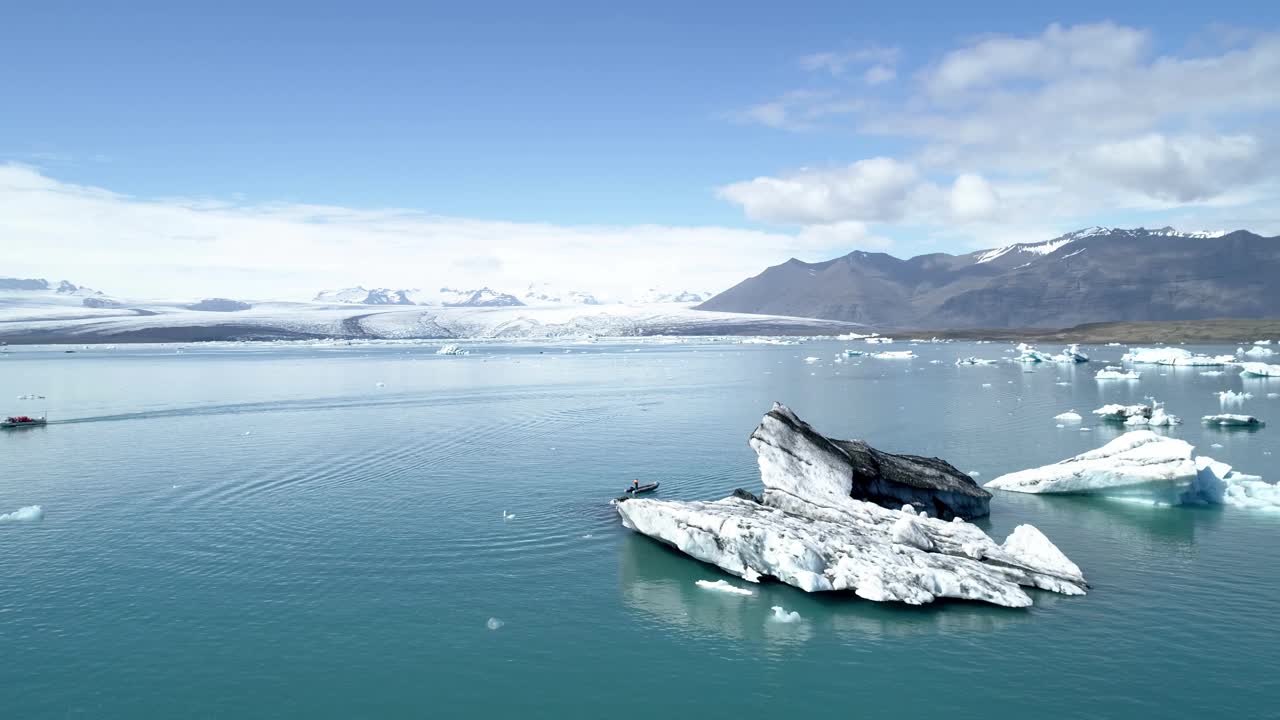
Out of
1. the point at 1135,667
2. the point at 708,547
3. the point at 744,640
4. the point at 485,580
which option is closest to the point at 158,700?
the point at 485,580

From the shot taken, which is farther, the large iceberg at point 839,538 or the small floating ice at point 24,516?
the small floating ice at point 24,516

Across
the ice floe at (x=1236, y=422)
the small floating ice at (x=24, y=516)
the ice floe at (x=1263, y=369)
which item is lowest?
the small floating ice at (x=24, y=516)

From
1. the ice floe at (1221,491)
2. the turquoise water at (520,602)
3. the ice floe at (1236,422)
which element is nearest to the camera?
the turquoise water at (520,602)

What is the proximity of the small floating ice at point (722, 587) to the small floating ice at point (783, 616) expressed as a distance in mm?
1233

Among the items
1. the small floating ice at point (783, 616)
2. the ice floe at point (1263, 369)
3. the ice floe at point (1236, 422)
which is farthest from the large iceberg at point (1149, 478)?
the ice floe at point (1263, 369)

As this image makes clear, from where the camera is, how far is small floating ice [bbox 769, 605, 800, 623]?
15.4 metres

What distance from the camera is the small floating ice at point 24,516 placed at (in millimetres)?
22156

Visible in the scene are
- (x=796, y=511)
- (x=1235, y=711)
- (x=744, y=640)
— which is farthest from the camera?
(x=796, y=511)

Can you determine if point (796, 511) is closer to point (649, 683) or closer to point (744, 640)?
point (744, 640)

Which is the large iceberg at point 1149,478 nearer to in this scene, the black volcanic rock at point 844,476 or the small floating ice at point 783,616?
the black volcanic rock at point 844,476

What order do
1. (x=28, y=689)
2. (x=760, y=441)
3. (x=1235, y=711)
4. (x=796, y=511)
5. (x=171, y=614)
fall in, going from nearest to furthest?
(x=1235, y=711)
(x=28, y=689)
(x=171, y=614)
(x=796, y=511)
(x=760, y=441)

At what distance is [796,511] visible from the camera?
65.3 feet

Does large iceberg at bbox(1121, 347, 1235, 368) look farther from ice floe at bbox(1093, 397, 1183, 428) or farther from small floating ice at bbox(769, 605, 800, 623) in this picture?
small floating ice at bbox(769, 605, 800, 623)

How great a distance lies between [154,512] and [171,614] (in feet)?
30.2
